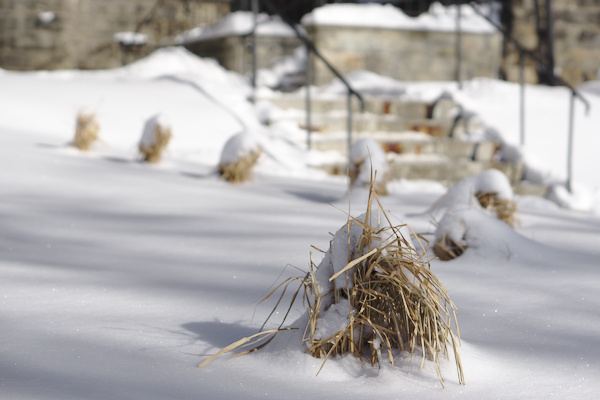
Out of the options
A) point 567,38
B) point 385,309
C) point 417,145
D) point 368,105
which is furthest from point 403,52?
point 385,309

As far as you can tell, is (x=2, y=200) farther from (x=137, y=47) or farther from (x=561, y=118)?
(x=137, y=47)

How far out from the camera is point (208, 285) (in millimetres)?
1800

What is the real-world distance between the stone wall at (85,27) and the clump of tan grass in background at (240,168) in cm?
669

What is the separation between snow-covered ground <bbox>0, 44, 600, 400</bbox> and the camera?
1.17m

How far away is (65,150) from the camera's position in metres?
4.41

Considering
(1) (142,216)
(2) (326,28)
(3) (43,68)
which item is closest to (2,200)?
(1) (142,216)

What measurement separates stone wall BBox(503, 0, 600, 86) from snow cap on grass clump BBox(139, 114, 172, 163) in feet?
20.2

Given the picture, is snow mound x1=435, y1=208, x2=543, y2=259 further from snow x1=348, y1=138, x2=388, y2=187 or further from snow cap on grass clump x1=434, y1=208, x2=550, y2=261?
snow x1=348, y1=138, x2=388, y2=187

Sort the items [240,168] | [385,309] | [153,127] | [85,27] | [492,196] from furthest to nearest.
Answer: [85,27] < [153,127] < [240,168] < [492,196] < [385,309]

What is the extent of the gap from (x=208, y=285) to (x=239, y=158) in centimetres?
217

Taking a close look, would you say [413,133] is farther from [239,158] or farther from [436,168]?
[239,158]

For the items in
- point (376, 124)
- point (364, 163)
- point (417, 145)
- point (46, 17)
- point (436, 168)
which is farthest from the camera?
point (46, 17)

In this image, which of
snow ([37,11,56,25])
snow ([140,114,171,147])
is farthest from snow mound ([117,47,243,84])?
snow ([140,114,171,147])

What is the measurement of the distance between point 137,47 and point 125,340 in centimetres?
948
